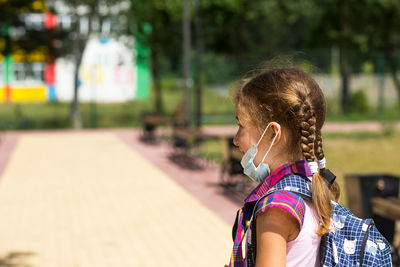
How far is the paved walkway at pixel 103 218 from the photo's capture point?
5.67 meters

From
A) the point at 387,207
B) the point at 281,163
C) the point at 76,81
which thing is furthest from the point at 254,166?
the point at 76,81

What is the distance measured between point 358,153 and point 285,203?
43.8 feet

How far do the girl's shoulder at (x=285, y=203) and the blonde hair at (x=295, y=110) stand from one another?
0.05 m

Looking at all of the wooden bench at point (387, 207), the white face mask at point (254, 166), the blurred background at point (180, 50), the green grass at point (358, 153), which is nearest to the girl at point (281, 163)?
the white face mask at point (254, 166)

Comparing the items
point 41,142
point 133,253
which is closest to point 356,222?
point 133,253

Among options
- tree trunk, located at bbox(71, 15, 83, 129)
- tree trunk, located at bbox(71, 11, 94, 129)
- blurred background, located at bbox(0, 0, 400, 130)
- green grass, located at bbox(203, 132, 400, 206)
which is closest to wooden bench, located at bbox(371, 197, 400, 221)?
green grass, located at bbox(203, 132, 400, 206)

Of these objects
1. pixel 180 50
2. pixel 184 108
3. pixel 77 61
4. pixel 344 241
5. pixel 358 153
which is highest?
pixel 180 50

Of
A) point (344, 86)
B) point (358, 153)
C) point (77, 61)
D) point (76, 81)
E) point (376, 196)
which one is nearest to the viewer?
point (376, 196)

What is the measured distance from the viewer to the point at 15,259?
5598mm

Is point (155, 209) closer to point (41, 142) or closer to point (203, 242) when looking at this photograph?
point (203, 242)

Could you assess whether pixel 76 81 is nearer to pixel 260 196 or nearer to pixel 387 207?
pixel 387 207

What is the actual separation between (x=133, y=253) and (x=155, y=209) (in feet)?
6.94

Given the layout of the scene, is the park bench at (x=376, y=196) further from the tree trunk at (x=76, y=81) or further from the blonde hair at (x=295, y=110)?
the tree trunk at (x=76, y=81)

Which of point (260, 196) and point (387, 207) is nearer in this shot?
point (260, 196)
